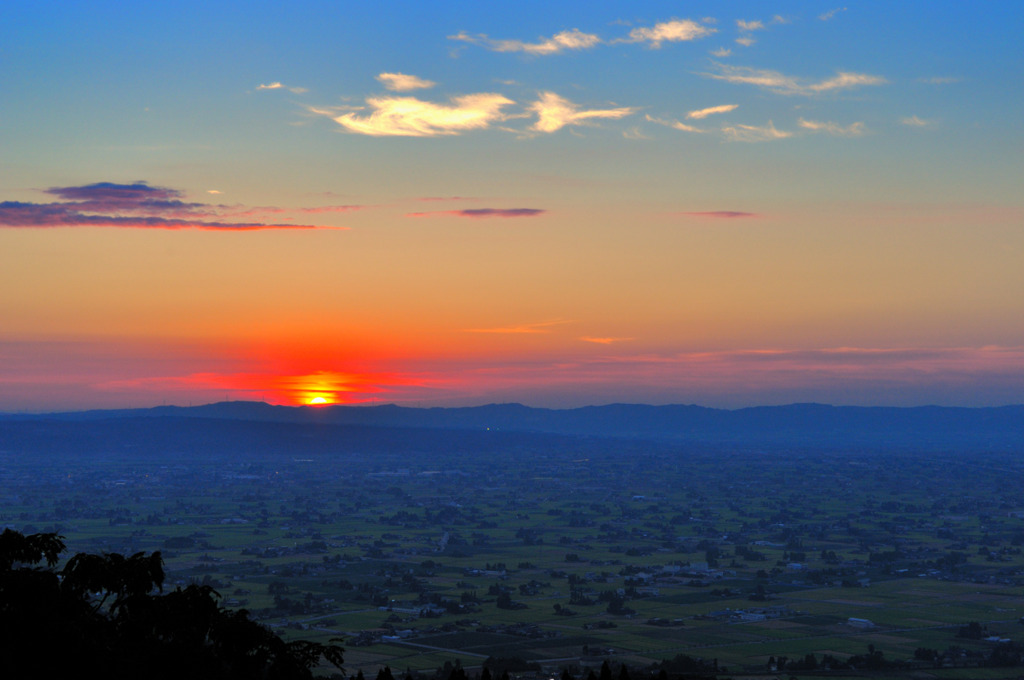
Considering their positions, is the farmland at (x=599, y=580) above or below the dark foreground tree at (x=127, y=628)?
below

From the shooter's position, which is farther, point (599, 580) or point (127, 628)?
point (599, 580)

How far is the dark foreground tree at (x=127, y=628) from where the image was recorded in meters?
24.4

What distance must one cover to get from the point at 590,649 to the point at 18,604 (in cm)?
6356

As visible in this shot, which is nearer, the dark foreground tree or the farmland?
the dark foreground tree

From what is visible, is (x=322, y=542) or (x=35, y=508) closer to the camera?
(x=322, y=542)

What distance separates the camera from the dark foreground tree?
2441 centimetres

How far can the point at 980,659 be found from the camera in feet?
262

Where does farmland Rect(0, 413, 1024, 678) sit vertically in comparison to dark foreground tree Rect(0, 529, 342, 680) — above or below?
below

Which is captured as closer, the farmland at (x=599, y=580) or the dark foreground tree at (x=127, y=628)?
the dark foreground tree at (x=127, y=628)

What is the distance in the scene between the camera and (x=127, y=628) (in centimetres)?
2758

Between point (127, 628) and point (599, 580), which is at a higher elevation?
point (127, 628)

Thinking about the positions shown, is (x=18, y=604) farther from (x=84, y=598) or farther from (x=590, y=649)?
(x=590, y=649)

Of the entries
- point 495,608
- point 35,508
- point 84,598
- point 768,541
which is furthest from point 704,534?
point 84,598

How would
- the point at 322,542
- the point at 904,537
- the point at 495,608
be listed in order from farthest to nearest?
the point at 904,537
the point at 322,542
the point at 495,608
